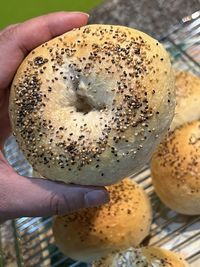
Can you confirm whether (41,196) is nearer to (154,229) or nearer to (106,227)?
(106,227)

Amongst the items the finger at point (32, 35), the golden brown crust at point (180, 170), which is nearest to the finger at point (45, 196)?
the finger at point (32, 35)

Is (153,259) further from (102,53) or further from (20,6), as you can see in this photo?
(20,6)

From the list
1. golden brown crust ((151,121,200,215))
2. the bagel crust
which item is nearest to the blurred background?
golden brown crust ((151,121,200,215))

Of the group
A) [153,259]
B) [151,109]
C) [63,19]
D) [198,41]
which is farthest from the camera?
[198,41]

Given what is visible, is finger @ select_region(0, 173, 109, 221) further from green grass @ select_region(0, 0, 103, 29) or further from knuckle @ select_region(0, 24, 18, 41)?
green grass @ select_region(0, 0, 103, 29)

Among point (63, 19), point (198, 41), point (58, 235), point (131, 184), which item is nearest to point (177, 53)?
point (198, 41)
